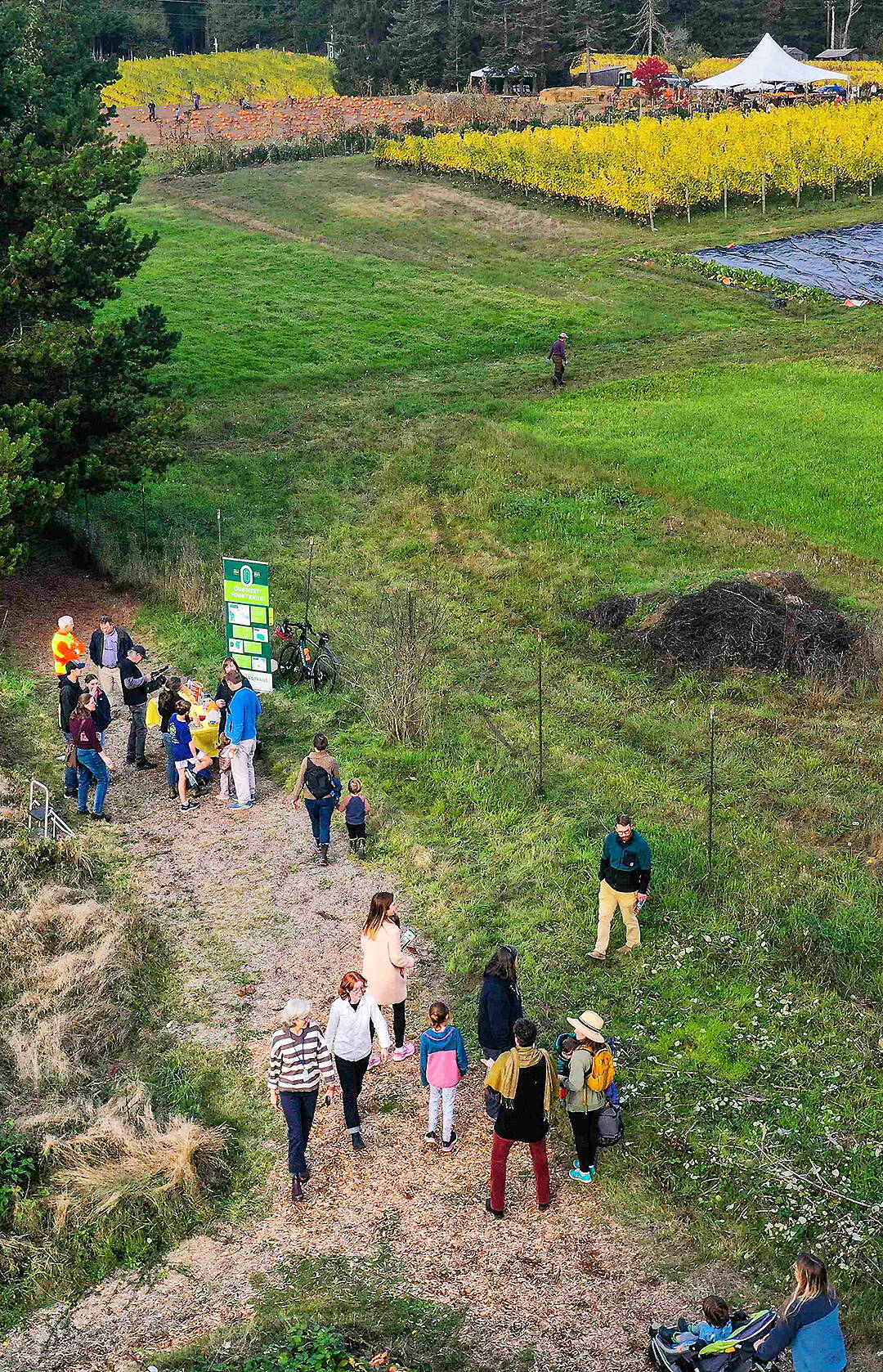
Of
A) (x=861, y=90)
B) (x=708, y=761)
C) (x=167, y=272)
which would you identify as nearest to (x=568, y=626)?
(x=708, y=761)

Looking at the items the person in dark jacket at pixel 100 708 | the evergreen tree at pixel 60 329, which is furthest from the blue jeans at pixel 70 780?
the evergreen tree at pixel 60 329

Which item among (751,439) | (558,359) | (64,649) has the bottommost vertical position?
(64,649)

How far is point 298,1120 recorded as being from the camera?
9.20 m

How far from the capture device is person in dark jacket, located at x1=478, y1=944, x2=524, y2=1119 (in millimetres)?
9820

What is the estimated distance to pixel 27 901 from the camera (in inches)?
498

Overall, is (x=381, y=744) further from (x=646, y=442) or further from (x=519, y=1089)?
(x=646, y=442)

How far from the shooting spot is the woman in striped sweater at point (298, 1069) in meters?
9.05

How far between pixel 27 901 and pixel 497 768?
17.2ft

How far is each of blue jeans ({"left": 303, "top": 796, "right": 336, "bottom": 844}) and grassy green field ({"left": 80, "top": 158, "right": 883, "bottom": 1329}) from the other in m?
0.61

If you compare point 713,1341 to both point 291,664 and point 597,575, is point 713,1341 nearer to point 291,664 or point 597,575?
point 291,664

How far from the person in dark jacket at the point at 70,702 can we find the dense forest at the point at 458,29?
5638 centimetres

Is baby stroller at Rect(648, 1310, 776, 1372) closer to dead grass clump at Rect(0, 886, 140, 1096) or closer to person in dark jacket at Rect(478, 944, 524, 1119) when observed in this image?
person in dark jacket at Rect(478, 944, 524, 1119)

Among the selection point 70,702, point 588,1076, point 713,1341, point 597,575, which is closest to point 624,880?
point 588,1076

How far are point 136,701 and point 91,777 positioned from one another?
1311mm
